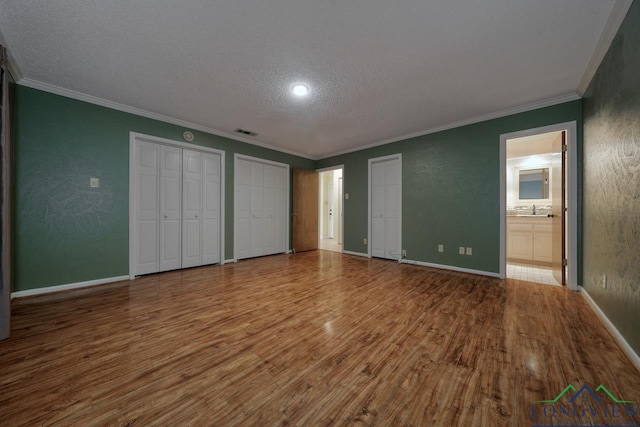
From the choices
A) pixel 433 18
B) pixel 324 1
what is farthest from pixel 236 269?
pixel 433 18

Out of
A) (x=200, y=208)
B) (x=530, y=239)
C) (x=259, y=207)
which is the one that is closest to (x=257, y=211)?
(x=259, y=207)

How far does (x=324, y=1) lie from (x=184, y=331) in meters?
2.90

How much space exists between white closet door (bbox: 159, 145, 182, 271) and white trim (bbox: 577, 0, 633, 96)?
17.6 ft

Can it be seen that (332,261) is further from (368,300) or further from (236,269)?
(368,300)

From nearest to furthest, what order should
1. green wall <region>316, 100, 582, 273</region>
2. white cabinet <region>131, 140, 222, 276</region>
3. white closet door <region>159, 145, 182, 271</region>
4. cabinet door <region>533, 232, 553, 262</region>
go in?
green wall <region>316, 100, 582, 273</region> < white cabinet <region>131, 140, 222, 276</region> < white closet door <region>159, 145, 182, 271</region> < cabinet door <region>533, 232, 553, 262</region>

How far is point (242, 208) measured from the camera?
5.12 meters

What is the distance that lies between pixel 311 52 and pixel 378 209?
3652mm

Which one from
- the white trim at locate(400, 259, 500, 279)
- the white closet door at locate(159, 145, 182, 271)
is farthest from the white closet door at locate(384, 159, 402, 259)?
the white closet door at locate(159, 145, 182, 271)

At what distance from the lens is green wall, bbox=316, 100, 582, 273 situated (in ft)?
12.0

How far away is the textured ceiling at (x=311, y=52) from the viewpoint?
184 cm

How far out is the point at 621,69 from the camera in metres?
1.92

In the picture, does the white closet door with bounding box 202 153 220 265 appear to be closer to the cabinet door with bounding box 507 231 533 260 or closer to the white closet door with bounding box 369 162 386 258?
the white closet door with bounding box 369 162 386 258

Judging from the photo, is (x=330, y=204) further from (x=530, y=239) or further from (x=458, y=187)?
(x=530, y=239)

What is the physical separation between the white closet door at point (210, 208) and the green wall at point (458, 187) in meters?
3.48
